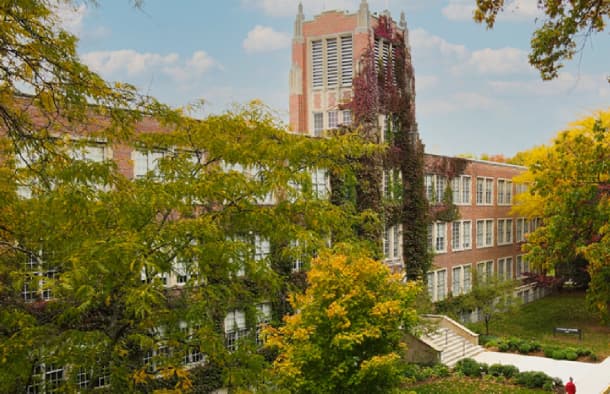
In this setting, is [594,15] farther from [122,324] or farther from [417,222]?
[417,222]

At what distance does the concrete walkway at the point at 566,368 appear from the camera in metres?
26.2

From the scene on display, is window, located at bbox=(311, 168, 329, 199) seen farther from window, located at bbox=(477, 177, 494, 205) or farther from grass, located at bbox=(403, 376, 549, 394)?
window, located at bbox=(477, 177, 494, 205)

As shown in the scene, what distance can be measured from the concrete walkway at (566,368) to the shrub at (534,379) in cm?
127

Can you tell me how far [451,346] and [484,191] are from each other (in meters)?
18.5

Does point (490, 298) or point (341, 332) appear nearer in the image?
point (341, 332)

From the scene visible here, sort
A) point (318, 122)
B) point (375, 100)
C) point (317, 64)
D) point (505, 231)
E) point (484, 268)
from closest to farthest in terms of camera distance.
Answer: point (375, 100)
point (318, 122)
point (317, 64)
point (484, 268)
point (505, 231)

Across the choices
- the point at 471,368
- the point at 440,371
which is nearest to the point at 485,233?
the point at 471,368

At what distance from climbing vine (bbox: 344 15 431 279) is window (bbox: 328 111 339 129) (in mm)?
1954

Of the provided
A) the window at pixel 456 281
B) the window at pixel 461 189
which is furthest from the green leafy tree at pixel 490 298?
the window at pixel 461 189

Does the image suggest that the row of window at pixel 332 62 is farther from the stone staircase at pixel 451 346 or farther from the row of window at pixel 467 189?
the stone staircase at pixel 451 346

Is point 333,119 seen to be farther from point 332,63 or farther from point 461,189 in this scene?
point 461,189

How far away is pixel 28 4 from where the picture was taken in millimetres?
7234

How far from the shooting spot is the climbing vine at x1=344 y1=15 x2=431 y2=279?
33.8 m

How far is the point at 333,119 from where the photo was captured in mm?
37031
